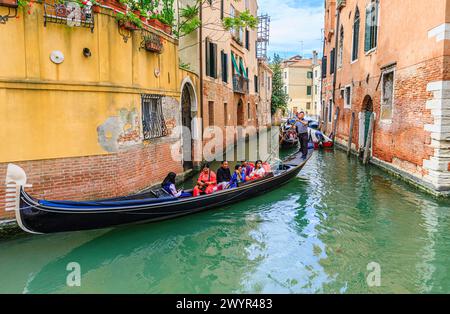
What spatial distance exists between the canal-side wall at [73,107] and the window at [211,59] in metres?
5.00

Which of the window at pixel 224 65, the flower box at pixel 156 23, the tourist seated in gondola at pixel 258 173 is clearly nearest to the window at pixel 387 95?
the tourist seated in gondola at pixel 258 173

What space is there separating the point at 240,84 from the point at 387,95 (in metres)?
8.42

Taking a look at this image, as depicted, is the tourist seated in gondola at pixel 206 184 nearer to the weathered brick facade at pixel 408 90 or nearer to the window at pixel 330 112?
the weathered brick facade at pixel 408 90

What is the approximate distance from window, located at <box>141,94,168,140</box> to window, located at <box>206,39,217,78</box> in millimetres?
4660

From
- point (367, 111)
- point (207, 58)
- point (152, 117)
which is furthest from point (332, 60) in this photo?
point (152, 117)

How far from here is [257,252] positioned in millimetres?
5387

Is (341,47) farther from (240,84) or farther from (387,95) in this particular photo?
(387,95)

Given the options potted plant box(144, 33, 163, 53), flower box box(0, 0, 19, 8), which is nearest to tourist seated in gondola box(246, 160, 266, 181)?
potted plant box(144, 33, 163, 53)

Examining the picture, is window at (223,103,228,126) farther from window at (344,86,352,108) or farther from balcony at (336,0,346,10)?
balcony at (336,0,346,10)

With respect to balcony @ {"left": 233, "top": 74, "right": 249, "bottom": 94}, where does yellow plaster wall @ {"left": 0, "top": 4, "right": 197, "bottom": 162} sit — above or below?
below

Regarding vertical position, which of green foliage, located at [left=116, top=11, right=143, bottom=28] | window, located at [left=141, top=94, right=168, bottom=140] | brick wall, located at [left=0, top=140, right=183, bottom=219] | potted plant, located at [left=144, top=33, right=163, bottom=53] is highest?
green foliage, located at [left=116, top=11, right=143, bottom=28]

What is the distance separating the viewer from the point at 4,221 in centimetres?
548

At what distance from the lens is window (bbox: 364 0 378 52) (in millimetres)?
12523

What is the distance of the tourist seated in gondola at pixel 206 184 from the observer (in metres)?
7.31
